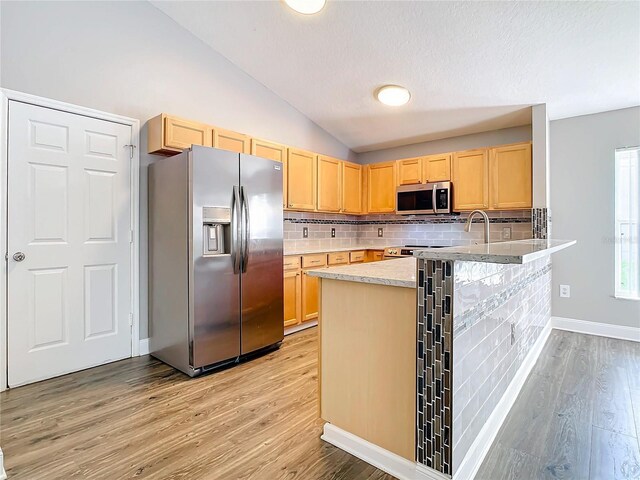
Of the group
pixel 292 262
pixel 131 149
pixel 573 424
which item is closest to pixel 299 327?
pixel 292 262

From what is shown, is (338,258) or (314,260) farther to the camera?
(338,258)

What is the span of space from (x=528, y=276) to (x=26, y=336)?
3752 millimetres

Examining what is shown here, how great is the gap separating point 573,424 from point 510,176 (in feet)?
8.90

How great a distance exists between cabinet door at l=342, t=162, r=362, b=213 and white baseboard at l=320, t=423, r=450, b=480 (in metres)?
3.34

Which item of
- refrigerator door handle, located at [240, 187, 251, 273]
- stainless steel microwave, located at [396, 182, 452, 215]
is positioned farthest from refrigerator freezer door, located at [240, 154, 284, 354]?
stainless steel microwave, located at [396, 182, 452, 215]

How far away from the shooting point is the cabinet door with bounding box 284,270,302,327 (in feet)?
11.8

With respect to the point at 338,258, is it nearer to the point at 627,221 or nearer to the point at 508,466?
the point at 508,466

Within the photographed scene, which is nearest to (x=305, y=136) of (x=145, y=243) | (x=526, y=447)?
(x=145, y=243)

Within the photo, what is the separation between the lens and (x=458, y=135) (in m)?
4.53

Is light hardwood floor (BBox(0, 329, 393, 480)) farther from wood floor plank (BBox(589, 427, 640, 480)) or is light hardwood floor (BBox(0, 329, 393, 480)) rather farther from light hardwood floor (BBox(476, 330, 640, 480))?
wood floor plank (BBox(589, 427, 640, 480))

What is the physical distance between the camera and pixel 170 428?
191 centimetres

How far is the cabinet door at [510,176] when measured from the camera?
3758 millimetres

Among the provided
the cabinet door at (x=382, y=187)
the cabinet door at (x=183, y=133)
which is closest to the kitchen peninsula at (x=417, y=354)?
the cabinet door at (x=183, y=133)

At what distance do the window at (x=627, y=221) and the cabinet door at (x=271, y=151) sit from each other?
3528mm
